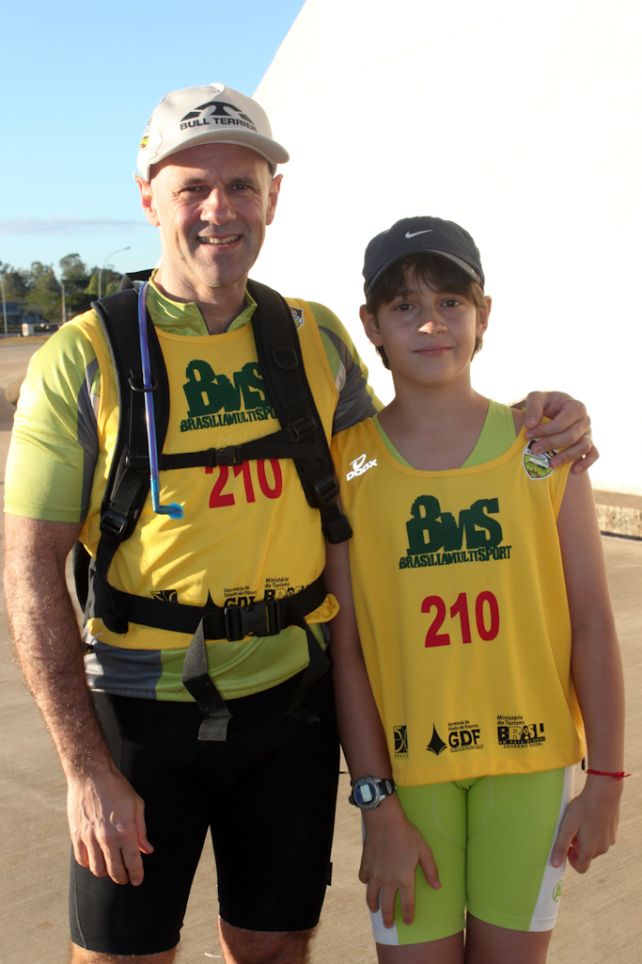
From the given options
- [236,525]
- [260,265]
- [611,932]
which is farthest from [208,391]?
[260,265]

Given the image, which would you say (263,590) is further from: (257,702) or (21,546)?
(21,546)

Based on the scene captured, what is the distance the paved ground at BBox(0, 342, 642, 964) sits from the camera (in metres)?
2.82

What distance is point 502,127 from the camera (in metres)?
8.81

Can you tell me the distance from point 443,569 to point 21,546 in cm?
79

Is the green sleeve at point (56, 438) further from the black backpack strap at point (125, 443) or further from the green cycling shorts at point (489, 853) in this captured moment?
the green cycling shorts at point (489, 853)

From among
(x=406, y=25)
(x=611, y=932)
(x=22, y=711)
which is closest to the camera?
(x=611, y=932)

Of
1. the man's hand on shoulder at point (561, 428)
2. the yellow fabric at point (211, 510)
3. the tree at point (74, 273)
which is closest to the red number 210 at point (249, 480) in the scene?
the yellow fabric at point (211, 510)

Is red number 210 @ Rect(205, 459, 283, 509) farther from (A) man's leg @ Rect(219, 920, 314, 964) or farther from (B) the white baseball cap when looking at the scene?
(A) man's leg @ Rect(219, 920, 314, 964)

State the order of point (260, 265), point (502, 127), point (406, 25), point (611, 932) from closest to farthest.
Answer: point (611, 932) < point (502, 127) < point (406, 25) < point (260, 265)

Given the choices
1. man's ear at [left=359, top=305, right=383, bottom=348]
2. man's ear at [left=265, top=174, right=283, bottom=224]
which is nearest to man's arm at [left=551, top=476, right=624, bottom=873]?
man's ear at [left=359, top=305, right=383, bottom=348]

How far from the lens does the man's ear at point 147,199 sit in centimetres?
227

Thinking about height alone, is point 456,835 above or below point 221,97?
below

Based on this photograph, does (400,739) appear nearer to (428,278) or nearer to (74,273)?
(428,278)

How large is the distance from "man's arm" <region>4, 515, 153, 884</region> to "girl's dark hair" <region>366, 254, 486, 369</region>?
78 cm
